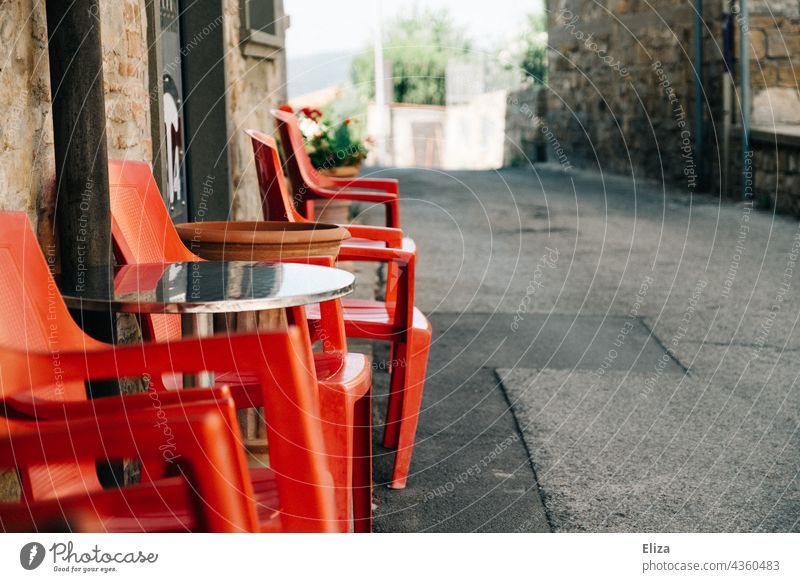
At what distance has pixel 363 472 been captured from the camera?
105 inches

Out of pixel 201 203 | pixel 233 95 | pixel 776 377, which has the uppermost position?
pixel 233 95

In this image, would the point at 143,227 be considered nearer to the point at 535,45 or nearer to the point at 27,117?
the point at 27,117

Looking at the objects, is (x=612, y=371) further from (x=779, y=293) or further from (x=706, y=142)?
(x=706, y=142)

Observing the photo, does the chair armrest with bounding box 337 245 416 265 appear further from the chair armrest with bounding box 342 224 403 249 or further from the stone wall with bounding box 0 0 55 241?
the stone wall with bounding box 0 0 55 241

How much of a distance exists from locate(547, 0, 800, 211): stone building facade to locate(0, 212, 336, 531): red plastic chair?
6737mm

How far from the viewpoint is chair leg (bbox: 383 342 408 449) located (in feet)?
10.8

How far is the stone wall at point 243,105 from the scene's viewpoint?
19.0ft

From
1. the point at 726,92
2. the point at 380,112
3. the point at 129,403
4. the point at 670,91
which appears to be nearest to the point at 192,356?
the point at 129,403

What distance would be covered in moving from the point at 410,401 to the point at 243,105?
3441 millimetres

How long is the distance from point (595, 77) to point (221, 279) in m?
13.8

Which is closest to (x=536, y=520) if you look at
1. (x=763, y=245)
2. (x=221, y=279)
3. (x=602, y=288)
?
(x=221, y=279)

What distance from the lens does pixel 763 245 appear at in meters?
7.68

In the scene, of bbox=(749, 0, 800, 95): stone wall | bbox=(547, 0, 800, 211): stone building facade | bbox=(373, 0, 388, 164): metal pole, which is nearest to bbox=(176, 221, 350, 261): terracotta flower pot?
bbox=(547, 0, 800, 211): stone building facade

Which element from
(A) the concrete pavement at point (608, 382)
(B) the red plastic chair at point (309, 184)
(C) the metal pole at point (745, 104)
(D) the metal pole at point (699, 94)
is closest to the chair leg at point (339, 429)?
(A) the concrete pavement at point (608, 382)
